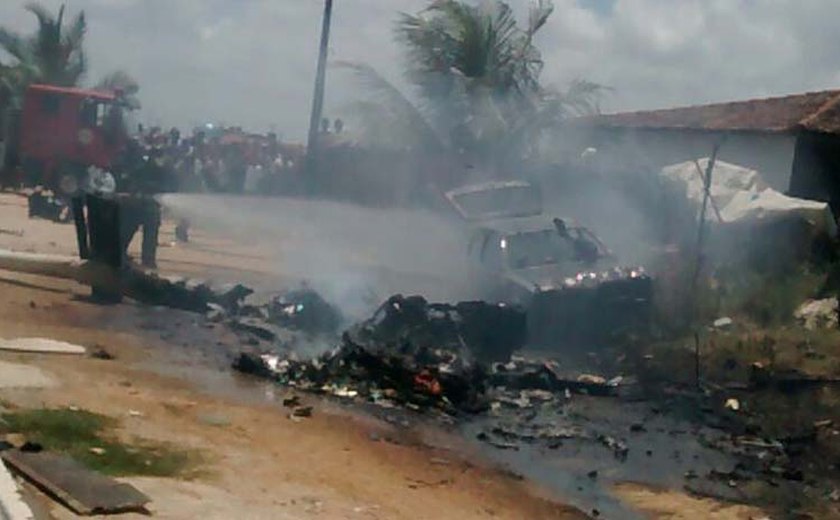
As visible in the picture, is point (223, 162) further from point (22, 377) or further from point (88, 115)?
point (22, 377)

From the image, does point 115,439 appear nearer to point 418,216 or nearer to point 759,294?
point 759,294

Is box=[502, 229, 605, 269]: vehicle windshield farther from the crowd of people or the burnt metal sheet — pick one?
the crowd of people

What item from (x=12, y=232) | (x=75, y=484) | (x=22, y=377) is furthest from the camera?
(x=12, y=232)

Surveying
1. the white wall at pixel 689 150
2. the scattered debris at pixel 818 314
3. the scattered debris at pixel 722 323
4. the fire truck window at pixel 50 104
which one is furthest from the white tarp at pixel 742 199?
the fire truck window at pixel 50 104

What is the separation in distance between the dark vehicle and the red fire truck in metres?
15.6

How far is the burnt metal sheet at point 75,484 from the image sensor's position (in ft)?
21.7

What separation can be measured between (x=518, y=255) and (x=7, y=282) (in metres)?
7.24

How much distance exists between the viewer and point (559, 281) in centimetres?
1541

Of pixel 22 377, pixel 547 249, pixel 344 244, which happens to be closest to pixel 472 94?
pixel 344 244

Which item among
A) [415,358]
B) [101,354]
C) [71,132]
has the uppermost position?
[71,132]

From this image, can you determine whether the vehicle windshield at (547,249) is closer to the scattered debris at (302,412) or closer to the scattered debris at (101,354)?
the scattered debris at (302,412)

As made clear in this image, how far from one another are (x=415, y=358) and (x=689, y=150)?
15360mm

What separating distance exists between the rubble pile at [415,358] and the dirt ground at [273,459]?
0.82 meters

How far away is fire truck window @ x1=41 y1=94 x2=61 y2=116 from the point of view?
30078 millimetres
